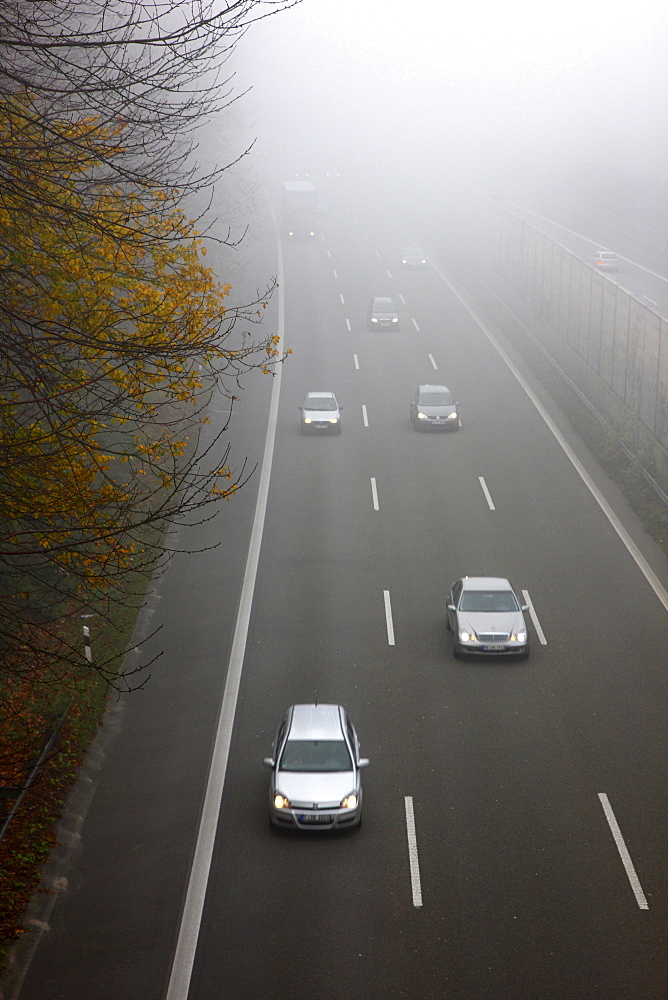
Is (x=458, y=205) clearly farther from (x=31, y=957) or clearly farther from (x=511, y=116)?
(x=31, y=957)

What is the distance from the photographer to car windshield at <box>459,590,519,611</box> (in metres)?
22.0

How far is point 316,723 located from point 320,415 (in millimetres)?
21924

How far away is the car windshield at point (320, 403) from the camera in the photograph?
38.2 meters

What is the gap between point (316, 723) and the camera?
17016 mm

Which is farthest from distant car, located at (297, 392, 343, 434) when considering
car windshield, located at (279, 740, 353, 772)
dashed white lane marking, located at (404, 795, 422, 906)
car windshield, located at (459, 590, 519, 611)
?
dashed white lane marking, located at (404, 795, 422, 906)

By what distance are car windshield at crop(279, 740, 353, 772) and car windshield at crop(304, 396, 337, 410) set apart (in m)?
22.7

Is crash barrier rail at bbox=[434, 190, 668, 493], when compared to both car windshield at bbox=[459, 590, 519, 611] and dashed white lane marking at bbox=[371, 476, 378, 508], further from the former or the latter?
car windshield at bbox=[459, 590, 519, 611]

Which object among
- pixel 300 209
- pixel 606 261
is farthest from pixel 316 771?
pixel 300 209

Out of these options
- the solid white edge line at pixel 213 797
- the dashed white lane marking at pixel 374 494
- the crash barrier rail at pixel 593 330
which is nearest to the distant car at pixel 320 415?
the dashed white lane marking at pixel 374 494

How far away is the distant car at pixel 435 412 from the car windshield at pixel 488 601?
16283mm

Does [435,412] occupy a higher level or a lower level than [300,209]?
lower

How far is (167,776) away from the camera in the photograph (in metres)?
17.2

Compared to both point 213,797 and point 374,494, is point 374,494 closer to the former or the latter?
point 374,494

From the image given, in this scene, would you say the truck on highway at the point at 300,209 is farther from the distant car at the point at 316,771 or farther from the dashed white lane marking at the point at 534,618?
the distant car at the point at 316,771
